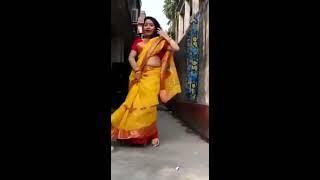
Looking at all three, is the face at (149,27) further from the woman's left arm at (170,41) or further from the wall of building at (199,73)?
the wall of building at (199,73)

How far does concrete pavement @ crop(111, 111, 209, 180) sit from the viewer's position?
2316 millimetres

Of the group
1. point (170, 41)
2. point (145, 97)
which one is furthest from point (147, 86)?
point (170, 41)

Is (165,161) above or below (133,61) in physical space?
below

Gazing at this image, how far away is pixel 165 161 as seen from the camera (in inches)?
110

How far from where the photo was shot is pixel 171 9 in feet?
56.0

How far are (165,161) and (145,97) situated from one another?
0.93m

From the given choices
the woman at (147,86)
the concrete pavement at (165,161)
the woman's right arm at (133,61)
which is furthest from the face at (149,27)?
the concrete pavement at (165,161)

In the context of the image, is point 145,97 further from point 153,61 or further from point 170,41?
point 170,41

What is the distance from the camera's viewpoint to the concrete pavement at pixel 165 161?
7.60ft

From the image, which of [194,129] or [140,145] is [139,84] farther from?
[194,129]

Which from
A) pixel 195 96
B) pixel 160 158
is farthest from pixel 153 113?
pixel 195 96

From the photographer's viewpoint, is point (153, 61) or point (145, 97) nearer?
point (145, 97)

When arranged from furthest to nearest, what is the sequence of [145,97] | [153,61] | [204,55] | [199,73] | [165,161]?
[199,73], [204,55], [153,61], [145,97], [165,161]
